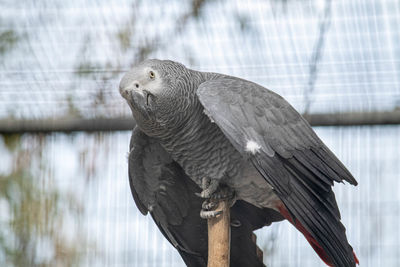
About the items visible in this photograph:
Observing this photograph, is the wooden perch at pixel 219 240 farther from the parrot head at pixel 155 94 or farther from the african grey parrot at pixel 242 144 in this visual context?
the parrot head at pixel 155 94

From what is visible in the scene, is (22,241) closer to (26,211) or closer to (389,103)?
(26,211)

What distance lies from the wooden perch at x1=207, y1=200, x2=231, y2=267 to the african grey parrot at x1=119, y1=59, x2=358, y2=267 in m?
0.05

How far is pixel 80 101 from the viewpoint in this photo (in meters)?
3.21

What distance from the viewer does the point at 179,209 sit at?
2977 mm

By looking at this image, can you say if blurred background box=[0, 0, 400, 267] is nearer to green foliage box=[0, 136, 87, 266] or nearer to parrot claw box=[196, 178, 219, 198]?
green foliage box=[0, 136, 87, 266]

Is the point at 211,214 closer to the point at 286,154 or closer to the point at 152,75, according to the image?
the point at 286,154

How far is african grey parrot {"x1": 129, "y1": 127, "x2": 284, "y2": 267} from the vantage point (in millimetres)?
2896

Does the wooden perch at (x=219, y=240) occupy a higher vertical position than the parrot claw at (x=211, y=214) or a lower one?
lower

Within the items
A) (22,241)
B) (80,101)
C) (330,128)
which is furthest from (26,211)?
(330,128)

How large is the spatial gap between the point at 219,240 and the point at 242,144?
0.38 m

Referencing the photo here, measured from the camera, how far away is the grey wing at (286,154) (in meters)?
2.50

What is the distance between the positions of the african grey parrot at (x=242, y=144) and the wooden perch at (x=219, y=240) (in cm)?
5

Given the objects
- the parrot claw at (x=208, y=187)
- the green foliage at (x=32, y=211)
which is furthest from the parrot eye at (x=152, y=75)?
the green foliage at (x=32, y=211)

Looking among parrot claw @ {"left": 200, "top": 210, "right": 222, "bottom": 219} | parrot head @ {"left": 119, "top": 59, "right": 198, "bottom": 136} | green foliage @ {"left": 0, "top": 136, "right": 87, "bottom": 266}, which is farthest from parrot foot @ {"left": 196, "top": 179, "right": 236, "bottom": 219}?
green foliage @ {"left": 0, "top": 136, "right": 87, "bottom": 266}
